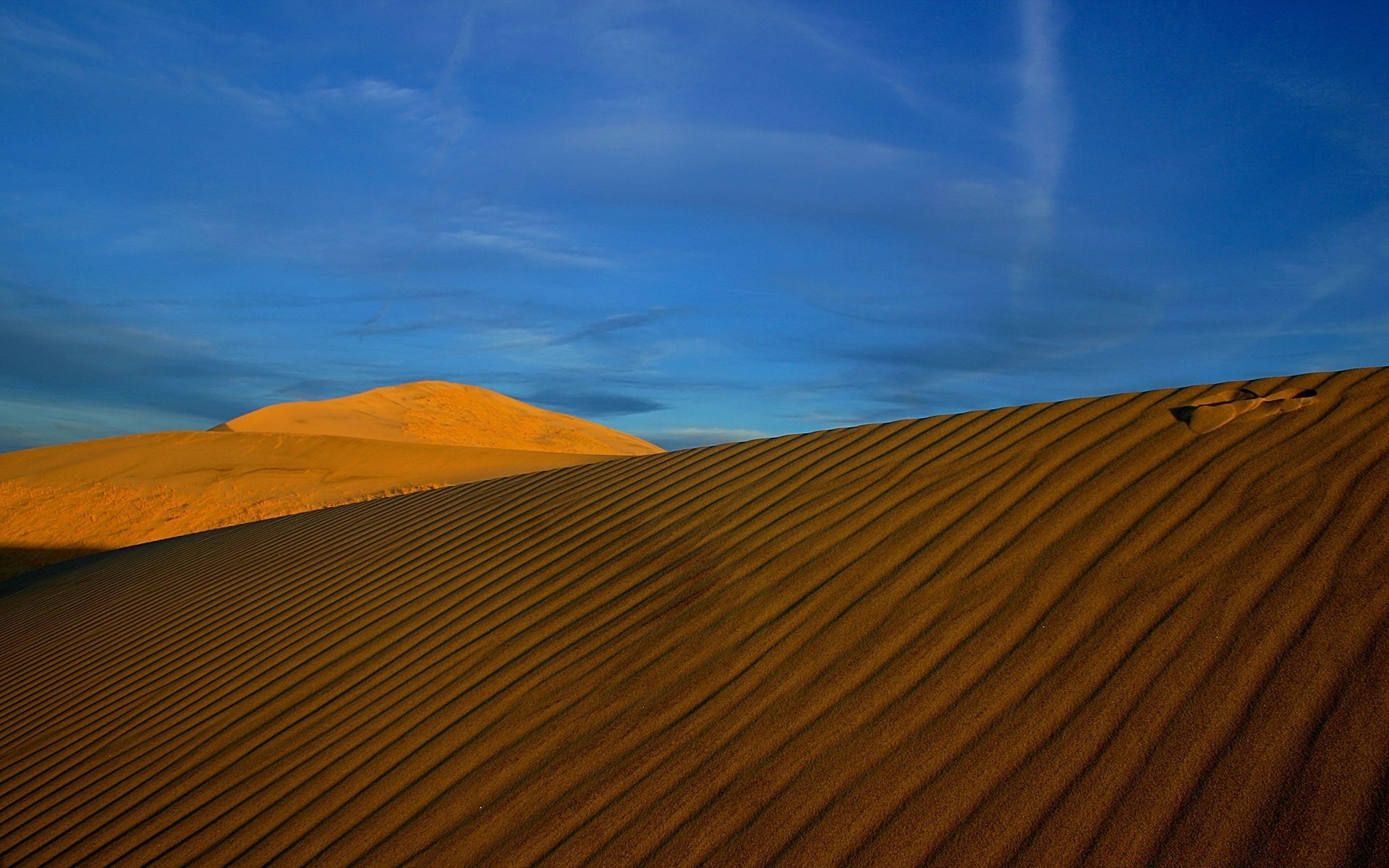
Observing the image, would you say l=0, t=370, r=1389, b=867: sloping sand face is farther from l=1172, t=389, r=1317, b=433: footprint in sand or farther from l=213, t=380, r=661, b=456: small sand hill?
l=213, t=380, r=661, b=456: small sand hill

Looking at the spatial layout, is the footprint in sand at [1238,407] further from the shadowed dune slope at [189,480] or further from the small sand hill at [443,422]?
the small sand hill at [443,422]

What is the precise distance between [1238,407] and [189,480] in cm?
1995

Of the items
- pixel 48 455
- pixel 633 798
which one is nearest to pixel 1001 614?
pixel 633 798

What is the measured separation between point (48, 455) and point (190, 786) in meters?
22.7

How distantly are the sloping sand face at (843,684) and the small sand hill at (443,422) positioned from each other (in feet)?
91.7

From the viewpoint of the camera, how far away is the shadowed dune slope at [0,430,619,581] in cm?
1611

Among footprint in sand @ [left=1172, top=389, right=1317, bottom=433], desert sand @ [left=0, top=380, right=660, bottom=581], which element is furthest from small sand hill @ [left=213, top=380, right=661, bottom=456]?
footprint in sand @ [left=1172, top=389, right=1317, bottom=433]

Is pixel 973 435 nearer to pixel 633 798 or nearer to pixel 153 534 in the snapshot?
pixel 633 798

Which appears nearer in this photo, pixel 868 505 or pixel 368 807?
pixel 368 807

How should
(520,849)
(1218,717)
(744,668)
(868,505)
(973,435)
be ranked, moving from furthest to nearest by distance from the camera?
(973,435) → (868,505) → (744,668) → (520,849) → (1218,717)

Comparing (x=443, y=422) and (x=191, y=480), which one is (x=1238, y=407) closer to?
(x=191, y=480)

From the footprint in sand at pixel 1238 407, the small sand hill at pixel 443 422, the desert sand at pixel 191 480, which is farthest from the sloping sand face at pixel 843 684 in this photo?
the small sand hill at pixel 443 422

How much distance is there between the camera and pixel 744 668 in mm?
3496

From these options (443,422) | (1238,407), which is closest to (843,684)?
(1238,407)
